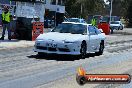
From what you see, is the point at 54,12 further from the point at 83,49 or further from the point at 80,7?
the point at 83,49

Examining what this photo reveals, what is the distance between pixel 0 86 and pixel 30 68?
11.5 feet

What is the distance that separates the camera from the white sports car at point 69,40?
48.7ft

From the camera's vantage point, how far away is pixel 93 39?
16875mm

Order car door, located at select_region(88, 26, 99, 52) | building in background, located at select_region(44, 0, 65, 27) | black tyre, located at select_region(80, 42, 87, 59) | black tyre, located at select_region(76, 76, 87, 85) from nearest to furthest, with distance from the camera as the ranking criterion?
black tyre, located at select_region(76, 76, 87, 85) → black tyre, located at select_region(80, 42, 87, 59) → car door, located at select_region(88, 26, 99, 52) → building in background, located at select_region(44, 0, 65, 27)

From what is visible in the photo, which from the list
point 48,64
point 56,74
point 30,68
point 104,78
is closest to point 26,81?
point 56,74

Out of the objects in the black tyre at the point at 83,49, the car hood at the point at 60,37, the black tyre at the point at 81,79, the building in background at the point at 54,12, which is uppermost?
the building in background at the point at 54,12

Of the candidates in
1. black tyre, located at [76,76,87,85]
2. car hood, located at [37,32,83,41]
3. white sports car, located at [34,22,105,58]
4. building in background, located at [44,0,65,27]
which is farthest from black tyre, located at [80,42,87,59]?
building in background, located at [44,0,65,27]

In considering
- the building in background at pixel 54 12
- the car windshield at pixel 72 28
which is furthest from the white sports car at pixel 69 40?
the building in background at pixel 54 12

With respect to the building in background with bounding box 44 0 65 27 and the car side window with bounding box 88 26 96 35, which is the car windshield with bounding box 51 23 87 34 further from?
the building in background with bounding box 44 0 65 27

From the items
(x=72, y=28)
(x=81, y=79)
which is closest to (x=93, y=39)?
(x=72, y=28)

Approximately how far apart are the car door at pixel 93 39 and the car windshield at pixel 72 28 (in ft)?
1.20

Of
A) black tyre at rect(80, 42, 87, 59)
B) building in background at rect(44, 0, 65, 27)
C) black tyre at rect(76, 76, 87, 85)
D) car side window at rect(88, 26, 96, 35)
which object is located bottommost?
black tyre at rect(80, 42, 87, 59)

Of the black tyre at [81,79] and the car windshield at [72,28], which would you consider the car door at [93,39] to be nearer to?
the car windshield at [72,28]

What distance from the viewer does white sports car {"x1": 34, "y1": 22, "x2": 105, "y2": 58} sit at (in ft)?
48.7
